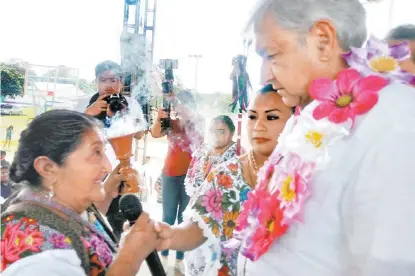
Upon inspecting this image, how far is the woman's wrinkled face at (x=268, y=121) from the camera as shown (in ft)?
6.02

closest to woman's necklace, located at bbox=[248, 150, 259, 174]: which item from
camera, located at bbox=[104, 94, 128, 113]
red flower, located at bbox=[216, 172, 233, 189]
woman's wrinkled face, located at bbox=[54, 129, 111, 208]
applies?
red flower, located at bbox=[216, 172, 233, 189]

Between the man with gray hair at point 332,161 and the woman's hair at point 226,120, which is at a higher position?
the man with gray hair at point 332,161

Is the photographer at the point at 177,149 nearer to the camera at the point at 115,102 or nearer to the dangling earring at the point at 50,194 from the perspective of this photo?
the camera at the point at 115,102

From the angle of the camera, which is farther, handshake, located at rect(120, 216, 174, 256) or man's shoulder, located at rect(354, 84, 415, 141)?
handshake, located at rect(120, 216, 174, 256)

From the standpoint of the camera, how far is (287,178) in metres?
1.07

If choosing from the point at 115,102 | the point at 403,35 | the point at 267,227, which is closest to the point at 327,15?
the point at 267,227

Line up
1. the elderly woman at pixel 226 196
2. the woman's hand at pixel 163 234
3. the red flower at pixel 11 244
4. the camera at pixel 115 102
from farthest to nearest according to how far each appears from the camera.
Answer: the camera at pixel 115 102 < the elderly woman at pixel 226 196 < the woman's hand at pixel 163 234 < the red flower at pixel 11 244

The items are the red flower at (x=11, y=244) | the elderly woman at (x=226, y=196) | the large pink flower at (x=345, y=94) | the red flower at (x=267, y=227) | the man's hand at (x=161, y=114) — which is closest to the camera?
the large pink flower at (x=345, y=94)

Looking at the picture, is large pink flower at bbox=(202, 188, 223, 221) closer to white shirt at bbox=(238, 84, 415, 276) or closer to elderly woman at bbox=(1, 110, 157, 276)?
elderly woman at bbox=(1, 110, 157, 276)

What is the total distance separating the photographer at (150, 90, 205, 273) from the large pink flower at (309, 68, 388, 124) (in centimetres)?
343

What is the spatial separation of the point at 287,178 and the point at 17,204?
0.86 meters

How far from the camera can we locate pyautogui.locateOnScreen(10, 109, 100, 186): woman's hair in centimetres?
137

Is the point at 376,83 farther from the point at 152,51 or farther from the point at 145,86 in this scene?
the point at 152,51

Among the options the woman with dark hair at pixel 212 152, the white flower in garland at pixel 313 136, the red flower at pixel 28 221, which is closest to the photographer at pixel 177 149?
the woman with dark hair at pixel 212 152
